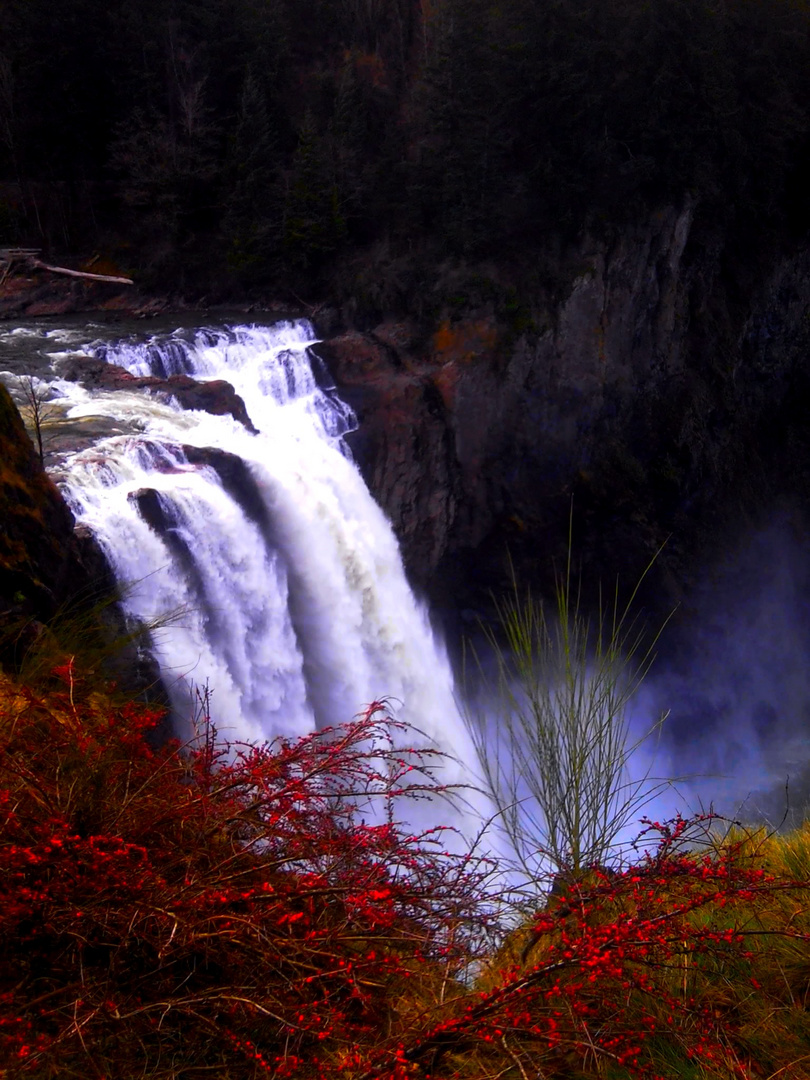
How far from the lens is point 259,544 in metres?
12.4

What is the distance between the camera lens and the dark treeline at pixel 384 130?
1952cm

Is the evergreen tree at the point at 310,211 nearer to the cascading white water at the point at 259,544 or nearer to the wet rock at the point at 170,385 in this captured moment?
the cascading white water at the point at 259,544

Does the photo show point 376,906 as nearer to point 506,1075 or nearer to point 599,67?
point 506,1075

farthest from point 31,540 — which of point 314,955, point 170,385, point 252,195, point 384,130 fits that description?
point 384,130

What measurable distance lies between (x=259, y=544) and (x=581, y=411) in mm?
9338

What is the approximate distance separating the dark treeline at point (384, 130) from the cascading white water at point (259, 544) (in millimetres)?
4774

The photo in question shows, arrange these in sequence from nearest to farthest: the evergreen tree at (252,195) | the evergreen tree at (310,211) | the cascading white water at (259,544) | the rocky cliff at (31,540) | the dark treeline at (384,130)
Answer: the rocky cliff at (31,540), the cascading white water at (259,544), the dark treeline at (384,130), the evergreen tree at (310,211), the evergreen tree at (252,195)

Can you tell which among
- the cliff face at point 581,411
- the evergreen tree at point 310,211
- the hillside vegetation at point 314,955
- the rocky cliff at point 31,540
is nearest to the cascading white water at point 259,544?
the rocky cliff at point 31,540

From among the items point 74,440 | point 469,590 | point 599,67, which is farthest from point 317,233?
point 74,440

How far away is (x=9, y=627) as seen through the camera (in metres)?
5.12

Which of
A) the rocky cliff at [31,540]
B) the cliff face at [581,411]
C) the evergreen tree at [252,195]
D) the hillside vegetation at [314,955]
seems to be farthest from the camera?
the evergreen tree at [252,195]

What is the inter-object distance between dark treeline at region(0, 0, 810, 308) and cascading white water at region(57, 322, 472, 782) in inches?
188

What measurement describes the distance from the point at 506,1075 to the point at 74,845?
1.50 metres

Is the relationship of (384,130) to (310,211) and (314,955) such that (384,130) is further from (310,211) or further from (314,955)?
(314,955)
